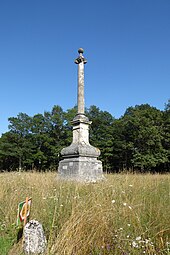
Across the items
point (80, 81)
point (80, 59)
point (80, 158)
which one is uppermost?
point (80, 59)

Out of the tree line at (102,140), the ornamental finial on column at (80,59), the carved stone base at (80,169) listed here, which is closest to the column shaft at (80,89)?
the ornamental finial on column at (80,59)

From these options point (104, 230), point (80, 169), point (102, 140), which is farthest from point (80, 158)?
point (102, 140)

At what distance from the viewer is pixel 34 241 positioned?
106 inches

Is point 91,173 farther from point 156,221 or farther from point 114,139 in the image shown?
point 114,139

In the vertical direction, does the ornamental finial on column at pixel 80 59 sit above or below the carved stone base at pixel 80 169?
above

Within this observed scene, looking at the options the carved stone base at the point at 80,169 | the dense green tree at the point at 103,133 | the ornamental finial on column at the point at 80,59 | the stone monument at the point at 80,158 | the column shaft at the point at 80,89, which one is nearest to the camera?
the carved stone base at the point at 80,169

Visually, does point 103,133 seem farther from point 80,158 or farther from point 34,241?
point 34,241

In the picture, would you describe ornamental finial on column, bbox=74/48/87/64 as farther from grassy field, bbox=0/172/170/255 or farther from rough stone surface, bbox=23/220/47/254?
rough stone surface, bbox=23/220/47/254

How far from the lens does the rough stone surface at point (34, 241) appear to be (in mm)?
2664

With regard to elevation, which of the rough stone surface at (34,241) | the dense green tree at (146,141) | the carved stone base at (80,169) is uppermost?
the dense green tree at (146,141)

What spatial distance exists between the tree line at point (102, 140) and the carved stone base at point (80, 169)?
75.1 feet

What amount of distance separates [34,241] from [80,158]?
628cm

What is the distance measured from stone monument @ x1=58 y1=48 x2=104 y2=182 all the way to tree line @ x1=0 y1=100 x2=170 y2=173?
22.9 m

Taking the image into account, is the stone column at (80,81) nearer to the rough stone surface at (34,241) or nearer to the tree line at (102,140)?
the rough stone surface at (34,241)
